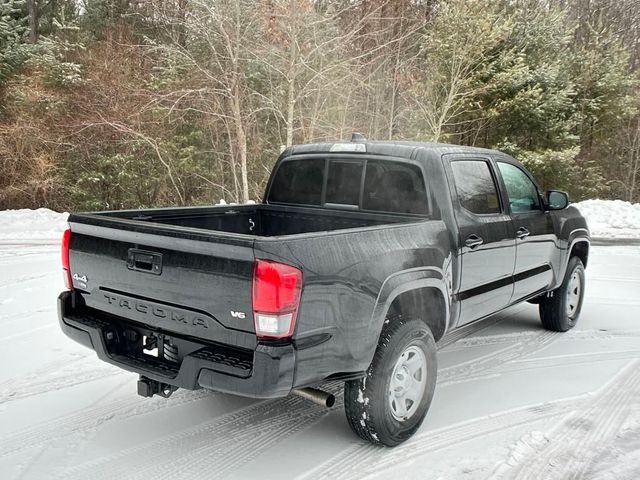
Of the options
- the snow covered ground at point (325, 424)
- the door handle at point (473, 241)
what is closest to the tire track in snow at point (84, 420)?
the snow covered ground at point (325, 424)

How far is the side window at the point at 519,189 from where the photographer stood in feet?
15.7

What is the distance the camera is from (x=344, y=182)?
4.39 m

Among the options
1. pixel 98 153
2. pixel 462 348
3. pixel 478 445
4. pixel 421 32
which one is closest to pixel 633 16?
pixel 421 32

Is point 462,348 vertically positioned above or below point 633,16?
below

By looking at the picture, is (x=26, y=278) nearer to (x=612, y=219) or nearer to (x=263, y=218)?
(x=263, y=218)

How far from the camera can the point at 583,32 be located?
933 inches

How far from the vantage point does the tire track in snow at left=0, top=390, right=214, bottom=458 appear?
10.9 ft

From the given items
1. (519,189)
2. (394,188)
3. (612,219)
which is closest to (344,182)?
(394,188)

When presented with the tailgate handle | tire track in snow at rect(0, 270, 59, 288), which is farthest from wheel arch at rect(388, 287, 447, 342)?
tire track in snow at rect(0, 270, 59, 288)

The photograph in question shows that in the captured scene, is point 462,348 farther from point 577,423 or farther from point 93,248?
point 93,248

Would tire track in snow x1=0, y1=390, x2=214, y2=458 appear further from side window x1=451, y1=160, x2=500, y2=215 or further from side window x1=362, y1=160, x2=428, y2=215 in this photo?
side window x1=451, y1=160, x2=500, y2=215

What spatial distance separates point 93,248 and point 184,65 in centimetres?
1429

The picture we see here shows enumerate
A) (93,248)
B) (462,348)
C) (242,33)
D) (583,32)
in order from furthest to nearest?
(583,32) → (242,33) → (462,348) → (93,248)

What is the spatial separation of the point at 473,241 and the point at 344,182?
43.8 inches
